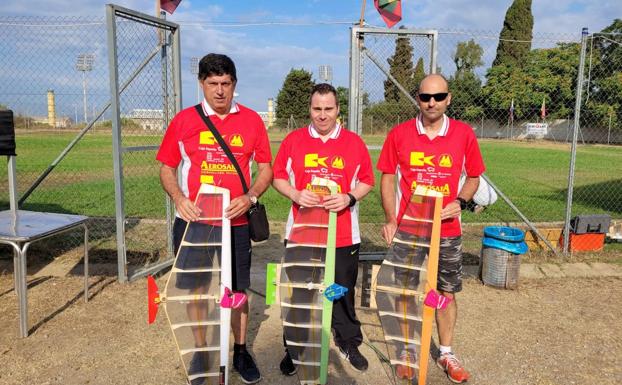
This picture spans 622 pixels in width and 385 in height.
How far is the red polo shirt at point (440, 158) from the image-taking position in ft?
9.57

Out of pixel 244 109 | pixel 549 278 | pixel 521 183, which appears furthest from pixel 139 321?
pixel 521 183

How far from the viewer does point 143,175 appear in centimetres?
1366

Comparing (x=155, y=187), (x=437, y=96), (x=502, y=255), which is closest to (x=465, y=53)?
(x=155, y=187)

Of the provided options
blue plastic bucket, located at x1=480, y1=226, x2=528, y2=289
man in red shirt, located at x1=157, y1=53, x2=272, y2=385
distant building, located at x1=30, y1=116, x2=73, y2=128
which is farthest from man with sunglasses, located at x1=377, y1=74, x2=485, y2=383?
distant building, located at x1=30, y1=116, x2=73, y2=128

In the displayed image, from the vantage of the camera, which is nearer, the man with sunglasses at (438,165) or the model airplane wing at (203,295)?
the model airplane wing at (203,295)

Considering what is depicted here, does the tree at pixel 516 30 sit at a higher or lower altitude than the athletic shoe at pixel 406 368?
higher

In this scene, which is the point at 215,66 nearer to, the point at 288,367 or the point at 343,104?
the point at 288,367

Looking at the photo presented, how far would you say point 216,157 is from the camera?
9.47 ft

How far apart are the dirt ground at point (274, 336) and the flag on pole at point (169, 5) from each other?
3.11 m

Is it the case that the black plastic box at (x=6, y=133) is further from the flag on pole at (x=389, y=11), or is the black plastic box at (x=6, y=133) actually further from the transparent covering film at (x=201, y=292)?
the flag on pole at (x=389, y=11)

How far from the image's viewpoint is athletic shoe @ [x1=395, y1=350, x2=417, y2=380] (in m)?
2.91

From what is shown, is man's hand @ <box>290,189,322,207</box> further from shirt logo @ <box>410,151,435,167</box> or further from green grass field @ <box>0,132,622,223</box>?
green grass field @ <box>0,132,622,223</box>

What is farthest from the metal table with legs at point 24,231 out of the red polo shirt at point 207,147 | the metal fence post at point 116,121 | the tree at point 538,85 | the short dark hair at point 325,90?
the tree at point 538,85

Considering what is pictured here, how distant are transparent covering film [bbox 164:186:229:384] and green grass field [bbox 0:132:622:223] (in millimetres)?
2905
